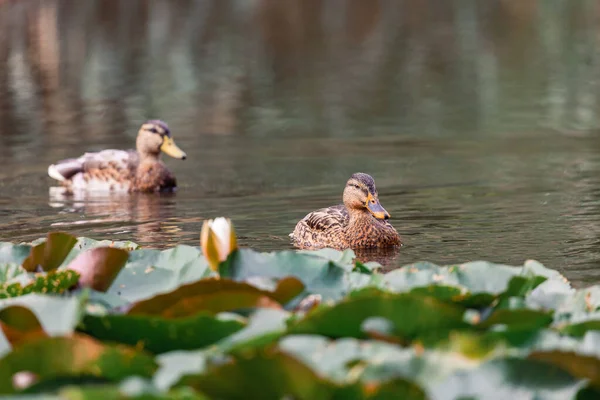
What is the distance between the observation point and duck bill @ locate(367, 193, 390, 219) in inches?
379

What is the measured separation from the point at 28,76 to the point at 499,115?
502 inches

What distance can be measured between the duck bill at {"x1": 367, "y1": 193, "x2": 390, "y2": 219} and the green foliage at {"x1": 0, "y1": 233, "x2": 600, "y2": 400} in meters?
5.24

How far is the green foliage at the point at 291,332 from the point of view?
284cm

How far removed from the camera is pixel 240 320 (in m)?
3.42

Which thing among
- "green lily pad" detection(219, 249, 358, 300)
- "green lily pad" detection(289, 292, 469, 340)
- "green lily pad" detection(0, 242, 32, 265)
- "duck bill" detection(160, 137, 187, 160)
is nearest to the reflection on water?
"duck bill" detection(160, 137, 187, 160)

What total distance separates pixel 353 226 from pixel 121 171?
5070 mm

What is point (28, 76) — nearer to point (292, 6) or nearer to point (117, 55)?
point (117, 55)

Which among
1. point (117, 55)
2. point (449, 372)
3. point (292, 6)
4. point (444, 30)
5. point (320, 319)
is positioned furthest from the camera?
point (292, 6)

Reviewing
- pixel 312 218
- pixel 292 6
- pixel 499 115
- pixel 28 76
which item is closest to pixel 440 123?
pixel 499 115

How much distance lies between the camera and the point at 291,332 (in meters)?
3.31

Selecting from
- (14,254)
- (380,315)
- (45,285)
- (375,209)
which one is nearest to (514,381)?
(380,315)

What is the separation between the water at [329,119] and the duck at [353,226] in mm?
206

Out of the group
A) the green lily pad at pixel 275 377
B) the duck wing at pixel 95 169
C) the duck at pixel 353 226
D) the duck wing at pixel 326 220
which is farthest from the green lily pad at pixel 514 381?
the duck wing at pixel 95 169

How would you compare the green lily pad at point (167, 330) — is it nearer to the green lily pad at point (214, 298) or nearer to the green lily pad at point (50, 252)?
the green lily pad at point (214, 298)
